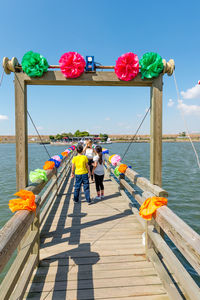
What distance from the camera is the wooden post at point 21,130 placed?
2.66 m

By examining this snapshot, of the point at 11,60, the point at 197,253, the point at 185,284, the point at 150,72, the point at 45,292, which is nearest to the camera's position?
the point at 197,253

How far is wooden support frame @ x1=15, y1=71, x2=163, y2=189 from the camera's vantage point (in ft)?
8.77

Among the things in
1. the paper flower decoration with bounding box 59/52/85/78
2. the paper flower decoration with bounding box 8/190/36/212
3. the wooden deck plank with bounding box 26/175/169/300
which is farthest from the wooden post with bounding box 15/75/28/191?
the wooden deck plank with bounding box 26/175/169/300

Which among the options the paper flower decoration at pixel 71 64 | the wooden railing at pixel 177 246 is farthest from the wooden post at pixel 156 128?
the paper flower decoration at pixel 71 64

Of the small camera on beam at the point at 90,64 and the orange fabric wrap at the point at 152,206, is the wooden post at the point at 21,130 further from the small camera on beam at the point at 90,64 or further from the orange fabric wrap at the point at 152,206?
the orange fabric wrap at the point at 152,206

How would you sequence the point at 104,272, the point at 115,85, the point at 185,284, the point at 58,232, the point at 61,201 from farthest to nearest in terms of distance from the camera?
the point at 61,201 < the point at 58,232 < the point at 115,85 < the point at 104,272 < the point at 185,284

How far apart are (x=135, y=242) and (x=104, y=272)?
855mm

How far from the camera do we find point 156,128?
9.46 ft

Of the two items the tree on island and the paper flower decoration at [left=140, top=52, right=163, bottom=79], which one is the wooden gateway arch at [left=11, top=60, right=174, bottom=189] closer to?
the paper flower decoration at [left=140, top=52, right=163, bottom=79]

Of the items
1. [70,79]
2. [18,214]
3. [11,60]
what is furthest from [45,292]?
[11,60]

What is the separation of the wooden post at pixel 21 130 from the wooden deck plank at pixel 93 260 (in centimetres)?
114

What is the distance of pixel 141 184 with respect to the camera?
305 cm

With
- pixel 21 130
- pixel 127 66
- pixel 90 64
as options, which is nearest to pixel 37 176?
pixel 21 130

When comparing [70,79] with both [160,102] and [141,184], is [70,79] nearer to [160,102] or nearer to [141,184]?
[160,102]
